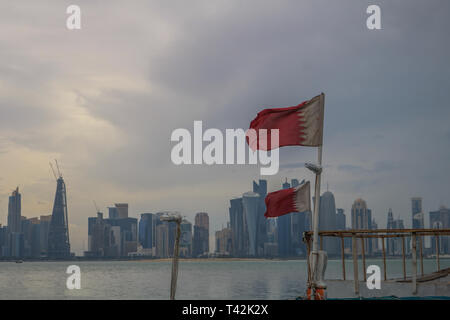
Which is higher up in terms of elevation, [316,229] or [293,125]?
[293,125]

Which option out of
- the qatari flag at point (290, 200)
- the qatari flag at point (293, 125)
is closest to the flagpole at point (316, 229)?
the qatari flag at point (293, 125)

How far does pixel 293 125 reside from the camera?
1706 cm

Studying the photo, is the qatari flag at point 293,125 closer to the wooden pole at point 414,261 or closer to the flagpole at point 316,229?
the flagpole at point 316,229

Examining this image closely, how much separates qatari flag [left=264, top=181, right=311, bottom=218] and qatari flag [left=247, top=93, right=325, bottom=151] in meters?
1.68

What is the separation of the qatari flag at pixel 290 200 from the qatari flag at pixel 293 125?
5.51ft

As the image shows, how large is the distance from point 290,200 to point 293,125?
2.59 metres

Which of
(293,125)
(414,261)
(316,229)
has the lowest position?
(414,261)

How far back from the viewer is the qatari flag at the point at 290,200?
17594mm

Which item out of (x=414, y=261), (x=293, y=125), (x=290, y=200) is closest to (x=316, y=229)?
(x=290, y=200)

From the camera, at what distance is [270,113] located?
17.3 meters

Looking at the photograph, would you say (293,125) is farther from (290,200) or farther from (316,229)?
(316,229)
